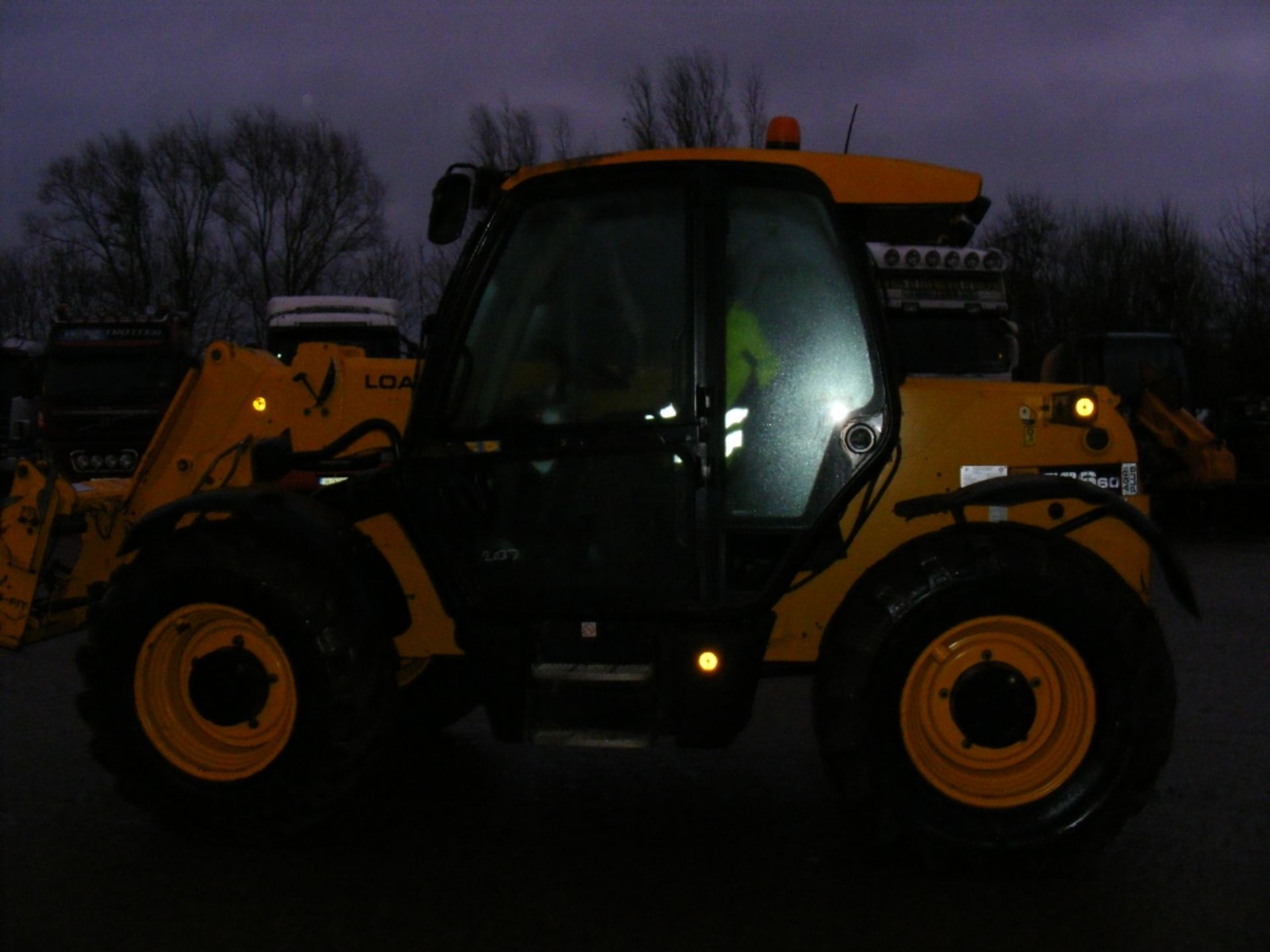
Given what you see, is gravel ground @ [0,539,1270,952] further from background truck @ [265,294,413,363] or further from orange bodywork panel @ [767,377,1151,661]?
background truck @ [265,294,413,363]

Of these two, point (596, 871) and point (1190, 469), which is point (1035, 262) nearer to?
point (1190, 469)

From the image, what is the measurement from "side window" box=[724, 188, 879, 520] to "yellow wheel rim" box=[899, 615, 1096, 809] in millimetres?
709

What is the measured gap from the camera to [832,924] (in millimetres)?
4074

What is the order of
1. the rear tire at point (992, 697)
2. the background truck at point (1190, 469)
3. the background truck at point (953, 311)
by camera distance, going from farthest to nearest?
the background truck at point (1190, 469) < the background truck at point (953, 311) < the rear tire at point (992, 697)

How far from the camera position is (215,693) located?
482 cm

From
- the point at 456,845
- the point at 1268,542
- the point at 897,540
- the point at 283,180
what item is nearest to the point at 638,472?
the point at 897,540

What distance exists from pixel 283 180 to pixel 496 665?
45455 millimetres

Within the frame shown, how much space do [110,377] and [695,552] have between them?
61.0 feet

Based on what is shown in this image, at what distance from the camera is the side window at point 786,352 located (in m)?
4.57

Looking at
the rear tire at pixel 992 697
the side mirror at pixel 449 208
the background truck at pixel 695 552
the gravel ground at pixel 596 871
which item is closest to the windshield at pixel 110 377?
the gravel ground at pixel 596 871

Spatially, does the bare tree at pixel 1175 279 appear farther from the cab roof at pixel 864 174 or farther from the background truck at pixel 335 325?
the cab roof at pixel 864 174

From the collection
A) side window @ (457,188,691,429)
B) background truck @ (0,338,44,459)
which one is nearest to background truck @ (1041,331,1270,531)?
side window @ (457,188,691,429)

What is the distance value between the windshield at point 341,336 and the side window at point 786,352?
57.7ft

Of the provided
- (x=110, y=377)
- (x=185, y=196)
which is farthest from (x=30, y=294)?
(x=110, y=377)
